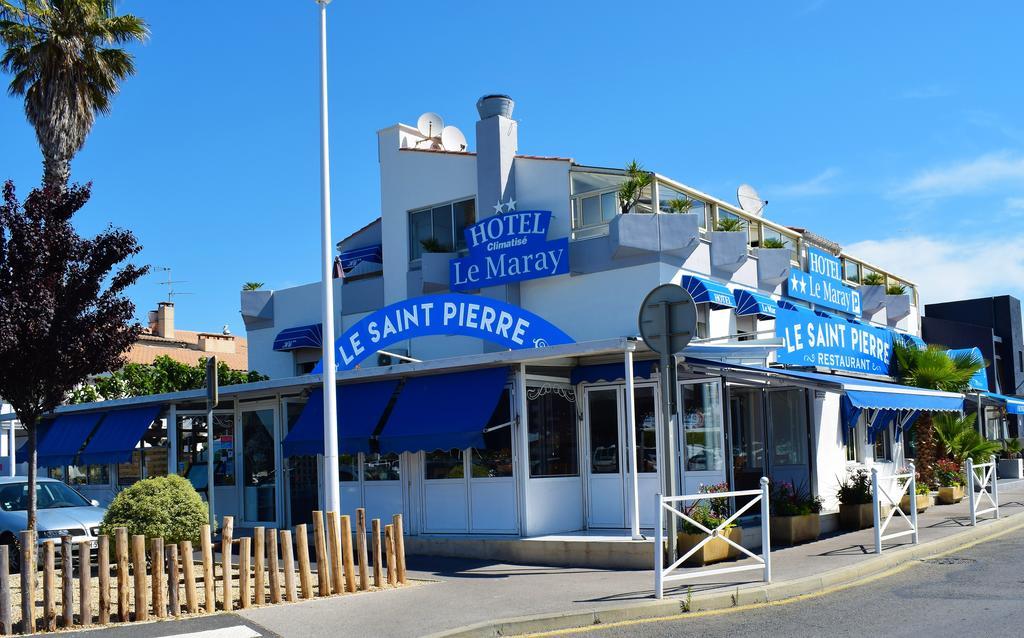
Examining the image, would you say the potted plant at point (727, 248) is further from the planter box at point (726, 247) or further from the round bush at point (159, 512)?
the round bush at point (159, 512)

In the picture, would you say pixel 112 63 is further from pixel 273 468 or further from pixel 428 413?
pixel 428 413

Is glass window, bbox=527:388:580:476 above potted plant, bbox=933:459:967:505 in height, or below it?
above

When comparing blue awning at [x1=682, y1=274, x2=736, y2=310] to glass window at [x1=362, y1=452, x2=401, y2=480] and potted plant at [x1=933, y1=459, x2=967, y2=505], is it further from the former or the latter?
potted plant at [x1=933, y1=459, x2=967, y2=505]

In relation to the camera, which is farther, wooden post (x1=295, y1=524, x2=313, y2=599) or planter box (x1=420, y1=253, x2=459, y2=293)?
planter box (x1=420, y1=253, x2=459, y2=293)

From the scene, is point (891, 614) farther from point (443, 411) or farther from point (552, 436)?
point (443, 411)

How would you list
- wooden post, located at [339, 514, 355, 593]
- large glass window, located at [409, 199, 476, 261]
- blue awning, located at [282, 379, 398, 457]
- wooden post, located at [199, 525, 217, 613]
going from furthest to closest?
1. large glass window, located at [409, 199, 476, 261]
2. blue awning, located at [282, 379, 398, 457]
3. wooden post, located at [339, 514, 355, 593]
4. wooden post, located at [199, 525, 217, 613]

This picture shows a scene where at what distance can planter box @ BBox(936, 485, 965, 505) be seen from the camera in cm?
2239

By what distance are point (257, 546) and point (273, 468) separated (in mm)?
8854

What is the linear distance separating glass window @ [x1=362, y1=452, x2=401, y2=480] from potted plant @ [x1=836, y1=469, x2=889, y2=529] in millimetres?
8143

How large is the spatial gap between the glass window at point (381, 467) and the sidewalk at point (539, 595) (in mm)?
2123

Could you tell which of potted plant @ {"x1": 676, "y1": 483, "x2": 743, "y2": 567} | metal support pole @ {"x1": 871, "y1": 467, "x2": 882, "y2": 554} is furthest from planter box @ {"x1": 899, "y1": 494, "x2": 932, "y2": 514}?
potted plant @ {"x1": 676, "y1": 483, "x2": 743, "y2": 567}

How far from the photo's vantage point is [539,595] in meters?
11.3

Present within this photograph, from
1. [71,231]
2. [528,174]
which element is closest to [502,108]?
[528,174]

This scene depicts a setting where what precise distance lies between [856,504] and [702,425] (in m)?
4.21
